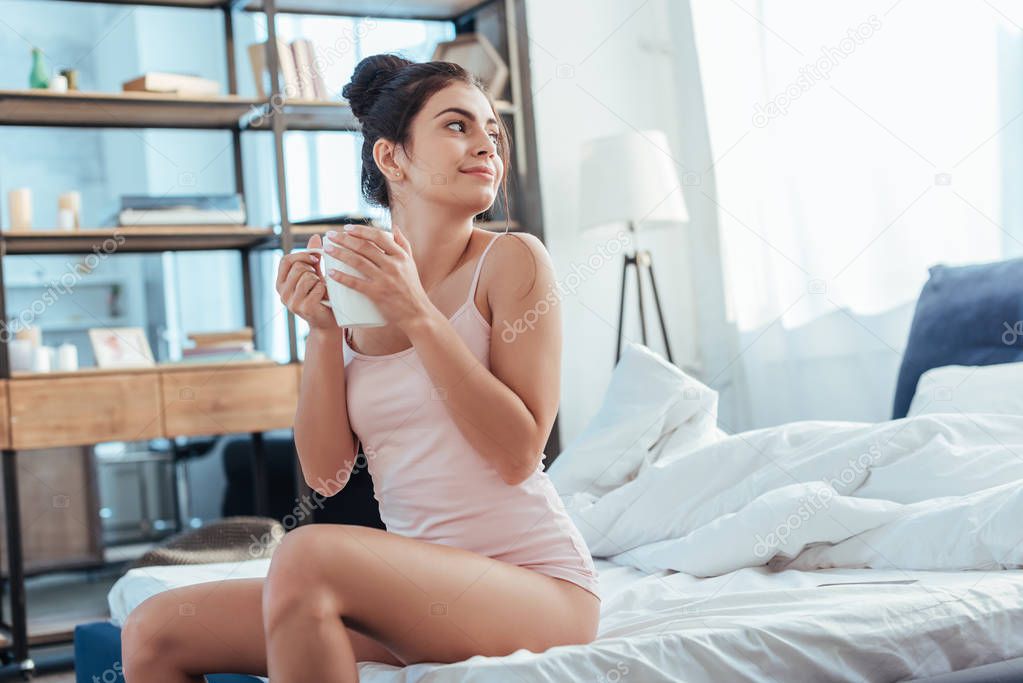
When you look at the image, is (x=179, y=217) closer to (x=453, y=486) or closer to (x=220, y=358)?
(x=220, y=358)

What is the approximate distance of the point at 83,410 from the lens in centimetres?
329

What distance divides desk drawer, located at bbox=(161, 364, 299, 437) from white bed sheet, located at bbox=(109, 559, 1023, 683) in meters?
2.01

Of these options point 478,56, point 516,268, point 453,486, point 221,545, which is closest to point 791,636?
point 453,486

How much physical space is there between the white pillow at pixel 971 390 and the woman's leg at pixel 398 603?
122 cm

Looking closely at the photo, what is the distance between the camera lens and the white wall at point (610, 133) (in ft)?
13.9

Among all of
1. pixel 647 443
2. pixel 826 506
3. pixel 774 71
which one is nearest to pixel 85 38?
pixel 774 71

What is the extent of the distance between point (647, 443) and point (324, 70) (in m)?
2.04

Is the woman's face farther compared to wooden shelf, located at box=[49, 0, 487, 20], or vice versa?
wooden shelf, located at box=[49, 0, 487, 20]

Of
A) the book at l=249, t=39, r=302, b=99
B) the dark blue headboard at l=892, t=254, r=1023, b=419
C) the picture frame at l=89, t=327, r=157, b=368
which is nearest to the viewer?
the dark blue headboard at l=892, t=254, r=1023, b=419

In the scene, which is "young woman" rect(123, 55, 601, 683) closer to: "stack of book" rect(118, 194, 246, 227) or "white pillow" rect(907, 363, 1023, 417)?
"white pillow" rect(907, 363, 1023, 417)

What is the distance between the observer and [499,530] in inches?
52.1

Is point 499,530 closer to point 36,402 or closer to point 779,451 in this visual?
point 779,451

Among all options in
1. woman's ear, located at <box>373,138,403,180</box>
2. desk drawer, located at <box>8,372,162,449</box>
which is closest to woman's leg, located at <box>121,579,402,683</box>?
woman's ear, located at <box>373,138,403,180</box>

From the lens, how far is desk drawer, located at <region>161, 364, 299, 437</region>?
3400mm
